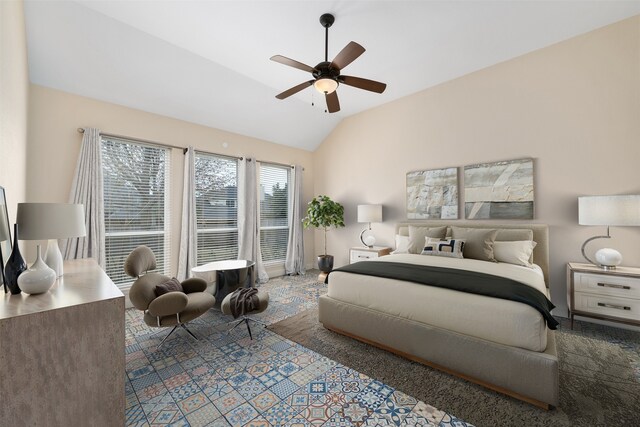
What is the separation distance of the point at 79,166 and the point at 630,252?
6.69 metres

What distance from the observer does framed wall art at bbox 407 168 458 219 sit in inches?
168

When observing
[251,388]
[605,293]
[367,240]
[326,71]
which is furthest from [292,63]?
[605,293]

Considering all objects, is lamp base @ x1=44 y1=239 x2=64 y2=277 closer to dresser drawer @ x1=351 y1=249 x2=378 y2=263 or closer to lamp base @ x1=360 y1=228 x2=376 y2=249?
dresser drawer @ x1=351 y1=249 x2=378 y2=263

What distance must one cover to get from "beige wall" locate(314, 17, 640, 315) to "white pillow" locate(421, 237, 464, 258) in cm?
114

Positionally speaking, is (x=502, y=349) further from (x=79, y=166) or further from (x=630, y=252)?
(x=79, y=166)

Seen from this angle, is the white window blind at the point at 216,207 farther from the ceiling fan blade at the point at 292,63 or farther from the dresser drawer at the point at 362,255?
the ceiling fan blade at the point at 292,63

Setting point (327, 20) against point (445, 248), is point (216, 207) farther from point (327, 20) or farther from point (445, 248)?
point (445, 248)

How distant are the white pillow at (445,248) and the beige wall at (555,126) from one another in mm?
1144

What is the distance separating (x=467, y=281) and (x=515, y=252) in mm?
1545

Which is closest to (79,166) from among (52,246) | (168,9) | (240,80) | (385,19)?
(52,246)

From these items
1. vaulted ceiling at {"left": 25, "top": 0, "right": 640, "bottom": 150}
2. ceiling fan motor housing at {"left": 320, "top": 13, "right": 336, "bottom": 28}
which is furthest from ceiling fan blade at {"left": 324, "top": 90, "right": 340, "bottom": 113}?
vaulted ceiling at {"left": 25, "top": 0, "right": 640, "bottom": 150}

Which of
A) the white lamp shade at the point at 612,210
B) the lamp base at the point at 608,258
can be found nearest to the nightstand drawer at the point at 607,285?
→ the lamp base at the point at 608,258

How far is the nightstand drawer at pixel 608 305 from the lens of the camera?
107 inches

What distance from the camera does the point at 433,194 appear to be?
176 inches
